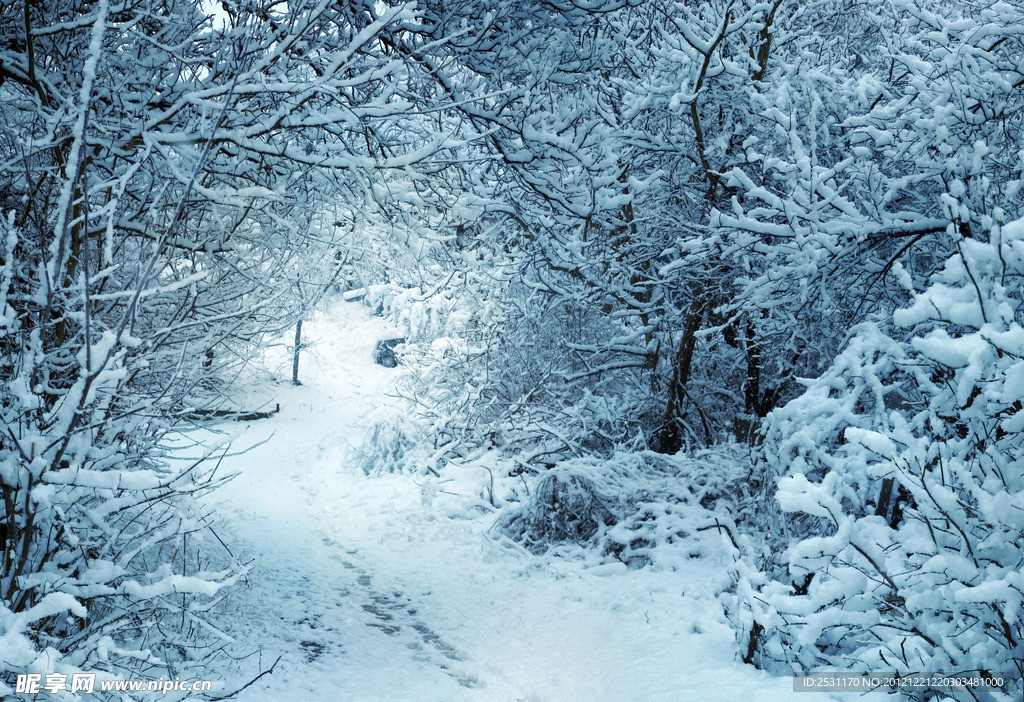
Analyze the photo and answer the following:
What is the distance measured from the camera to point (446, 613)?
6535mm

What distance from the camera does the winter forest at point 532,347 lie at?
96.4 inches

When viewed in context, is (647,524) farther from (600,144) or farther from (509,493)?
(600,144)

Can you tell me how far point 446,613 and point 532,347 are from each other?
16.8 feet

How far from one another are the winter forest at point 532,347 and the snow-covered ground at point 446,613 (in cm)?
5

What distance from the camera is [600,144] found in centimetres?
573

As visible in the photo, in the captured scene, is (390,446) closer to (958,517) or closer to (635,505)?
(635,505)

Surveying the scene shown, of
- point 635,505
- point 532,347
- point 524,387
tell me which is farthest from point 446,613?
point 532,347

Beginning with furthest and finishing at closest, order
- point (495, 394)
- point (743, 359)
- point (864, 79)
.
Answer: point (495, 394)
point (743, 359)
point (864, 79)

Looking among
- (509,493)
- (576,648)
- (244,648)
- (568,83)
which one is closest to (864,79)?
(568,83)

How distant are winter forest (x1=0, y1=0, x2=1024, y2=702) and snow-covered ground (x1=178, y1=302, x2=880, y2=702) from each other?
0.17 ft

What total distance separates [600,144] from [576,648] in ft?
14.7

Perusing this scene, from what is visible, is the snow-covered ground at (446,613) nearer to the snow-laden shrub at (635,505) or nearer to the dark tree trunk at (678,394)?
the snow-laden shrub at (635,505)

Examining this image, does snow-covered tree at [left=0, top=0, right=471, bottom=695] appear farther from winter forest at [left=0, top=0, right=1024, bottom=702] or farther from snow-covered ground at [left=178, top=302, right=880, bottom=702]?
snow-covered ground at [left=178, top=302, right=880, bottom=702]

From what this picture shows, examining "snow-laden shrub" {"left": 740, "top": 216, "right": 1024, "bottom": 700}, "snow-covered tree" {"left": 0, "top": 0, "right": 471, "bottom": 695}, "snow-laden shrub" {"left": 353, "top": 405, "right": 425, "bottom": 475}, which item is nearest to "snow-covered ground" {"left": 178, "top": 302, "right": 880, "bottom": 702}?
"snow-covered tree" {"left": 0, "top": 0, "right": 471, "bottom": 695}
